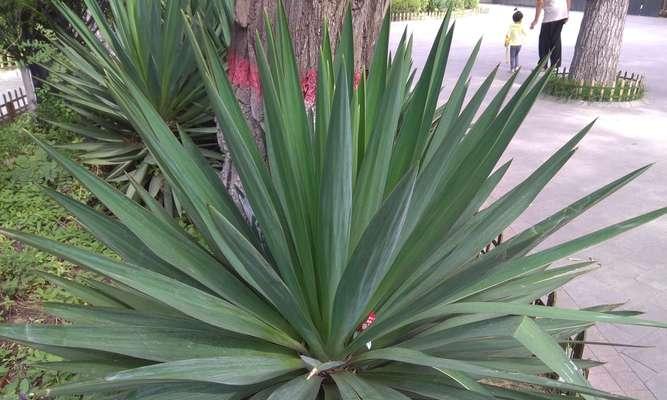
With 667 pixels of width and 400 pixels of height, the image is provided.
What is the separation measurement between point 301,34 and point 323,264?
4.06ft

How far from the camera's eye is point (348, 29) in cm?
174

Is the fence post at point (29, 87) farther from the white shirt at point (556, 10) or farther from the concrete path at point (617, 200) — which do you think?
the white shirt at point (556, 10)

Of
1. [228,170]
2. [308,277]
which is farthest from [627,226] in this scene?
[228,170]

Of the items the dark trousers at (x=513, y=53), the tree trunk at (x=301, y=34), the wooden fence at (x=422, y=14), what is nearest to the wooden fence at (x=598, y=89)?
the dark trousers at (x=513, y=53)

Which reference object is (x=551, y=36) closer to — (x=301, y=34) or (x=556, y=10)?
(x=556, y=10)

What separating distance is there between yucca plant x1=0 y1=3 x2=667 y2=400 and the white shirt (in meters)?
8.57

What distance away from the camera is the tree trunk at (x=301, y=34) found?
7.32 feet

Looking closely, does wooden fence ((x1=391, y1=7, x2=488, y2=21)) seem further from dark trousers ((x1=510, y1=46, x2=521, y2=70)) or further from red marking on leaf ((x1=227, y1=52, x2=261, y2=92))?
red marking on leaf ((x1=227, y1=52, x2=261, y2=92))

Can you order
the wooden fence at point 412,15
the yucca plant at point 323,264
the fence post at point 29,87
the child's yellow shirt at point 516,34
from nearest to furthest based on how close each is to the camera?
1. the yucca plant at point 323,264
2. the fence post at point 29,87
3. the child's yellow shirt at point 516,34
4. the wooden fence at point 412,15

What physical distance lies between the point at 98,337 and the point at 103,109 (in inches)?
119

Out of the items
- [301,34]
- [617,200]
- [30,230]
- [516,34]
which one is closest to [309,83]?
[301,34]

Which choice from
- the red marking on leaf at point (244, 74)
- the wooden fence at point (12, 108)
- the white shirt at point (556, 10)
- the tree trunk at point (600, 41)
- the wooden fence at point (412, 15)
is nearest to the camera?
the red marking on leaf at point (244, 74)

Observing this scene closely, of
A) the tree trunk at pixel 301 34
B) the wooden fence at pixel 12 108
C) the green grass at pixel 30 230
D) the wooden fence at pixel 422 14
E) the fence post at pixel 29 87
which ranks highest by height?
the tree trunk at pixel 301 34

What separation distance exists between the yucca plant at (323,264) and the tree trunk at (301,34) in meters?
0.62
